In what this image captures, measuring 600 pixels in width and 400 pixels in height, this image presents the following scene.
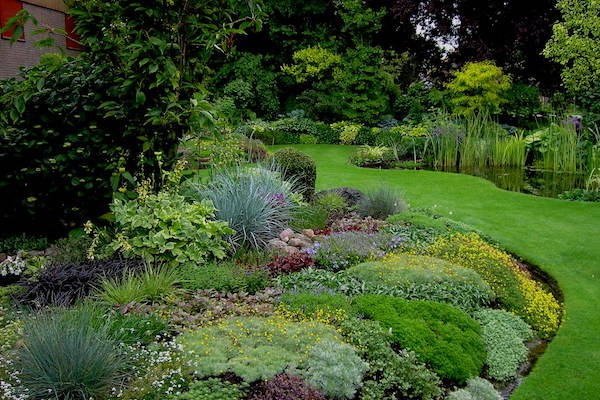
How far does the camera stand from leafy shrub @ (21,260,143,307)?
4.30 meters

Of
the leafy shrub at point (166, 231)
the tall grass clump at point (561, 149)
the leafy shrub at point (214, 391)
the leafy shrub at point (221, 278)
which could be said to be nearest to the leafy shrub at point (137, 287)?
the leafy shrub at point (221, 278)

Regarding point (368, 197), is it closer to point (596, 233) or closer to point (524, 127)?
point (596, 233)

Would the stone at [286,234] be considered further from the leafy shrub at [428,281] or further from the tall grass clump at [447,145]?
the tall grass clump at [447,145]

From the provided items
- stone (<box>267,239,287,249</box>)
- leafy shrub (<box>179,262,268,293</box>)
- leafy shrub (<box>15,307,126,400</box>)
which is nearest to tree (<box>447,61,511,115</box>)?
stone (<box>267,239,287,249</box>)

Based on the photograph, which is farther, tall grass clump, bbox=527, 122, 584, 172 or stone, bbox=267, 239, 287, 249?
tall grass clump, bbox=527, 122, 584, 172

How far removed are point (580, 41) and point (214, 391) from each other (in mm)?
9990

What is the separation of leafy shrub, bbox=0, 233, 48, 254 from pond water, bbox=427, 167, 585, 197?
7332 millimetres

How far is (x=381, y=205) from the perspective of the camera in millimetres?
7371

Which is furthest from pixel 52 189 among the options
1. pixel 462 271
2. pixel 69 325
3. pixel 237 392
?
pixel 462 271

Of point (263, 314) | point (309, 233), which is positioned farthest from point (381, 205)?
point (263, 314)

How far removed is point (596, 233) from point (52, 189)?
20.7ft

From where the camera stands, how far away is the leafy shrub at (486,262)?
4.96 meters

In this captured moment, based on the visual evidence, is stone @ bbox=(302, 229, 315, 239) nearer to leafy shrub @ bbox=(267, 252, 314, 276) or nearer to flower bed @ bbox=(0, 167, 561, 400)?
flower bed @ bbox=(0, 167, 561, 400)

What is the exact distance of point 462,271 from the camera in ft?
16.1
